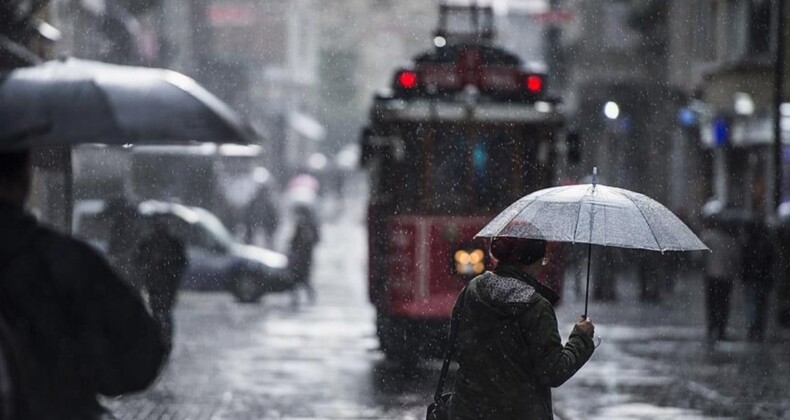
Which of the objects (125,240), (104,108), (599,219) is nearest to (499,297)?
(599,219)

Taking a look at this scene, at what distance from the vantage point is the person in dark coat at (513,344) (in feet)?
21.2

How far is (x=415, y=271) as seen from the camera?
55.5 feet

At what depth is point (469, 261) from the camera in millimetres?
16797

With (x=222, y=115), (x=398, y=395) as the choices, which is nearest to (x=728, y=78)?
(x=398, y=395)

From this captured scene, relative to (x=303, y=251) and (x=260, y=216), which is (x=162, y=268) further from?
(x=260, y=216)

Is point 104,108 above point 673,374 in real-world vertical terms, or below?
above

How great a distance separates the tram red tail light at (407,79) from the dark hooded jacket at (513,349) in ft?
34.4

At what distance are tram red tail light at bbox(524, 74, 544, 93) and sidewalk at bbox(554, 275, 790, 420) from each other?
296 cm

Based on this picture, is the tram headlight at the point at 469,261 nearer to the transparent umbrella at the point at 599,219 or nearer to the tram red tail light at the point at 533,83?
the tram red tail light at the point at 533,83

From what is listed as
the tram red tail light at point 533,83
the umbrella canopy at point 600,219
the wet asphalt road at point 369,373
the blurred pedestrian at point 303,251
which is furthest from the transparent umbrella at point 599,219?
the blurred pedestrian at point 303,251

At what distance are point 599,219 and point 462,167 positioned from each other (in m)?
9.96

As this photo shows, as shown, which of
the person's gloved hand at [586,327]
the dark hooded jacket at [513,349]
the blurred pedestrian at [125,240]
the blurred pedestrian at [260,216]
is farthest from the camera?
the blurred pedestrian at [260,216]

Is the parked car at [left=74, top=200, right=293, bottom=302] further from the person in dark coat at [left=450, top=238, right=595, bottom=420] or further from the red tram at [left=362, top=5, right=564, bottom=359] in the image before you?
the person in dark coat at [left=450, top=238, right=595, bottom=420]

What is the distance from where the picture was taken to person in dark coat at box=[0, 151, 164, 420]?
470 cm
